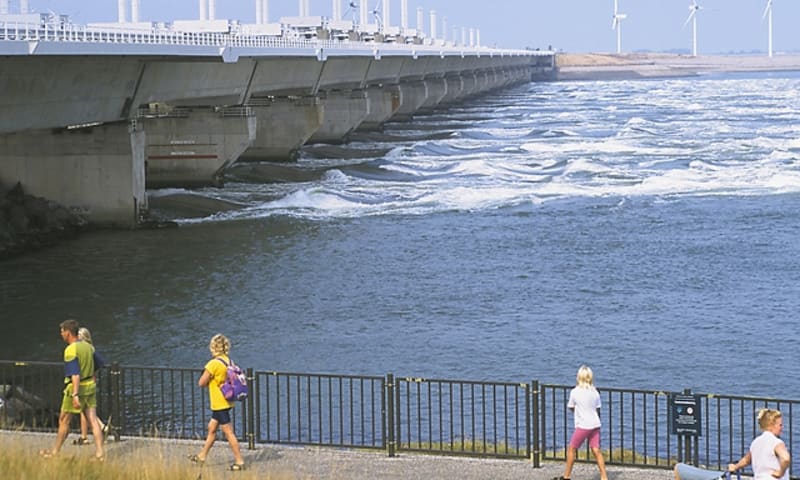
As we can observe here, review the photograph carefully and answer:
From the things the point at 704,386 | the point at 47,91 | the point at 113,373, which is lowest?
the point at 704,386

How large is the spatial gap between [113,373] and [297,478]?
2992 mm

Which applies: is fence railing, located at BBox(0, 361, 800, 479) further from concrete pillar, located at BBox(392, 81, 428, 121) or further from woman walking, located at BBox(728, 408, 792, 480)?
concrete pillar, located at BBox(392, 81, 428, 121)

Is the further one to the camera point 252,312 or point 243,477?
point 252,312

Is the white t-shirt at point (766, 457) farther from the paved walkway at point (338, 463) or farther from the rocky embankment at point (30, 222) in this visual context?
the rocky embankment at point (30, 222)

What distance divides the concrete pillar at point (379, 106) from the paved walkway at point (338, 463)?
8247 cm

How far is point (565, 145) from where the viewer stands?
80938 millimetres

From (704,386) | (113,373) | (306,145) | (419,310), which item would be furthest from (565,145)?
(113,373)

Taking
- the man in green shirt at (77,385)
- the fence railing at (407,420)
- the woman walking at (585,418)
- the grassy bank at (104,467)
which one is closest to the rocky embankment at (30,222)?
the fence railing at (407,420)

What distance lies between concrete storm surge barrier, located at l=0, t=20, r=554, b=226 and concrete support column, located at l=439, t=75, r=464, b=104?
6667 cm

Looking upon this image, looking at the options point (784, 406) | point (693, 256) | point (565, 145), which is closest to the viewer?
point (784, 406)

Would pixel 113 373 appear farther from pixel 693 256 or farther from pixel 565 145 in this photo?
pixel 565 145

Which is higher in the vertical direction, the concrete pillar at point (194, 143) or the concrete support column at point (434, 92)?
the concrete support column at point (434, 92)

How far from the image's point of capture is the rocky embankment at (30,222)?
41.1 m

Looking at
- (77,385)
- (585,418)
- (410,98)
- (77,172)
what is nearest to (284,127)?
(77,172)
